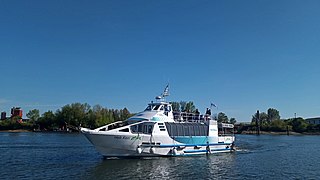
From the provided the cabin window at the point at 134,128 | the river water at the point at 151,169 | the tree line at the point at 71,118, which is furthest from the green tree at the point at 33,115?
the cabin window at the point at 134,128

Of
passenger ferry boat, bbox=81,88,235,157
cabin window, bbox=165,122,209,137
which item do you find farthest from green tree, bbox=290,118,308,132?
cabin window, bbox=165,122,209,137

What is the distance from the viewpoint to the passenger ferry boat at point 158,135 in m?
39.1

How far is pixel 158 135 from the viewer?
136 feet

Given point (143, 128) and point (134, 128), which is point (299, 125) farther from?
point (134, 128)

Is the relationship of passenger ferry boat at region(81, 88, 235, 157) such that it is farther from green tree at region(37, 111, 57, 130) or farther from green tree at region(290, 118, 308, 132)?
green tree at region(290, 118, 308, 132)

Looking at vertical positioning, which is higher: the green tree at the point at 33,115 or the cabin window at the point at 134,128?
the green tree at the point at 33,115

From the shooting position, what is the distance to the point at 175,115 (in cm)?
4950

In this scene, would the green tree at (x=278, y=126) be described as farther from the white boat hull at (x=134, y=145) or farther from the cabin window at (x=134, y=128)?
the cabin window at (x=134, y=128)

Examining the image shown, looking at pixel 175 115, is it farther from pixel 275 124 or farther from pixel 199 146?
pixel 275 124

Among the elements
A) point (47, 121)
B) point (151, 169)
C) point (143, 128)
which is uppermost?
point (47, 121)

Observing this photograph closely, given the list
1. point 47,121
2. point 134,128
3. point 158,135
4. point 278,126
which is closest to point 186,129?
point 158,135

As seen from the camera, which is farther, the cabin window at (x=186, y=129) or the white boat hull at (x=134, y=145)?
the cabin window at (x=186, y=129)

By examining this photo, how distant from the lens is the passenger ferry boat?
39.1 m

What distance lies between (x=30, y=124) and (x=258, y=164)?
154m
